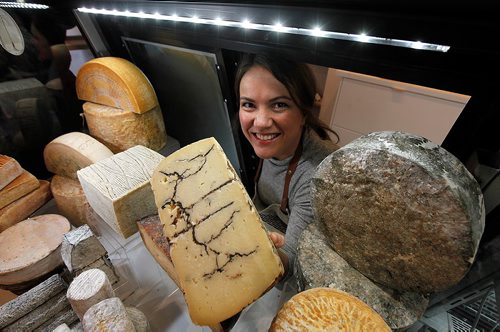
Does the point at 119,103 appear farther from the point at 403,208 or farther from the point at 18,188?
the point at 403,208

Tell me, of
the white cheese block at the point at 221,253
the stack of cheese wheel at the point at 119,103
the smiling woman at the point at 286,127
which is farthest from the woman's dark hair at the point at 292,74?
the stack of cheese wheel at the point at 119,103

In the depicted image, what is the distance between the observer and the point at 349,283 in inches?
31.3

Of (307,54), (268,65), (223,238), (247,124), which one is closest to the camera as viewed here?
(223,238)

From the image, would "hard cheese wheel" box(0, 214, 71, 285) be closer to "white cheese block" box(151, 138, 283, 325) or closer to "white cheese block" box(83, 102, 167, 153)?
"white cheese block" box(83, 102, 167, 153)

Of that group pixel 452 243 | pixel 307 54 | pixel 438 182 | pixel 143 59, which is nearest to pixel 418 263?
pixel 452 243

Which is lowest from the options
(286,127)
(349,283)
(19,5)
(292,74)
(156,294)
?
(156,294)

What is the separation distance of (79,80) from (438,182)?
2.12 meters

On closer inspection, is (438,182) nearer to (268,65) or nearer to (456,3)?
(456,3)

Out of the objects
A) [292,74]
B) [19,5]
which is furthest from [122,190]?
[19,5]

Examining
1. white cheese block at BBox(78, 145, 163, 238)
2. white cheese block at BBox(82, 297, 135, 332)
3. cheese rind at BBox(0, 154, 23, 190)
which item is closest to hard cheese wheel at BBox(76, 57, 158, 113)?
white cheese block at BBox(78, 145, 163, 238)

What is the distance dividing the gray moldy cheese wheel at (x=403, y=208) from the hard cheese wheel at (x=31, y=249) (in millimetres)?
1234

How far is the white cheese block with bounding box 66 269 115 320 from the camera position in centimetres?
76

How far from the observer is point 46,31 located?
5.66 ft

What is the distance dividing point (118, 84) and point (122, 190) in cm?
84
